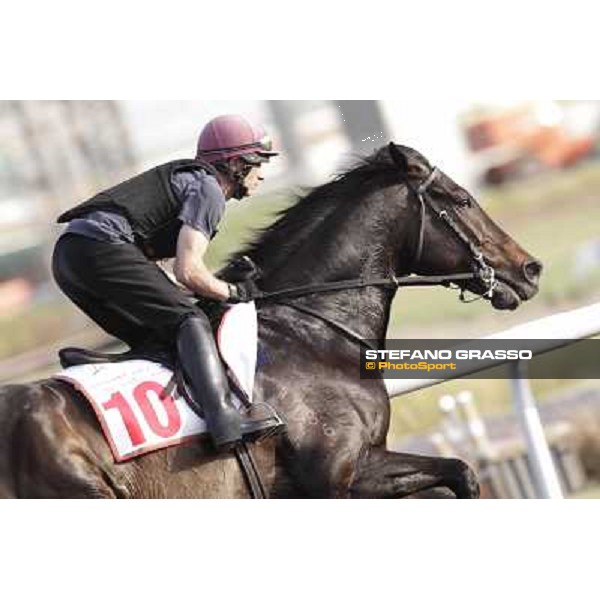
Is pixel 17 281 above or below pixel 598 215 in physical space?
above

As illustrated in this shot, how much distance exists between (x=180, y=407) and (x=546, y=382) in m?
4.30

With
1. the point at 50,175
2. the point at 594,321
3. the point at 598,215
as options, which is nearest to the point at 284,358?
the point at 594,321

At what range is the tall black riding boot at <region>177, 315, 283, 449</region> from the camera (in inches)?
127

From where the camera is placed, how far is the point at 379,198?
11.9 ft

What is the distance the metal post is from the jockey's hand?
2.55 ft

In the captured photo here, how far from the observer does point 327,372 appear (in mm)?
3461

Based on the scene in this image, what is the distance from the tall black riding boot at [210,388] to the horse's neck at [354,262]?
376 millimetres

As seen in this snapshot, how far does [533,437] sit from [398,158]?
0.89 metres

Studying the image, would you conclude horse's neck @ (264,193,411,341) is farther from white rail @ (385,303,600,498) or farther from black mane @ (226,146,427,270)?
white rail @ (385,303,600,498)

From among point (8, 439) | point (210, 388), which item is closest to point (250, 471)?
point (210, 388)

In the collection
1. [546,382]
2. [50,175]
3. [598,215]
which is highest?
[50,175]

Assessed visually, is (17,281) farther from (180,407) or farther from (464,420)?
(180,407)

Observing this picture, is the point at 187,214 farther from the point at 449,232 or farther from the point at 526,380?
the point at 526,380

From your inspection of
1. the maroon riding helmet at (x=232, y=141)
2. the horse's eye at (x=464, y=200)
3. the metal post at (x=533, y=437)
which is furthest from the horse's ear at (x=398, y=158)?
the metal post at (x=533, y=437)
